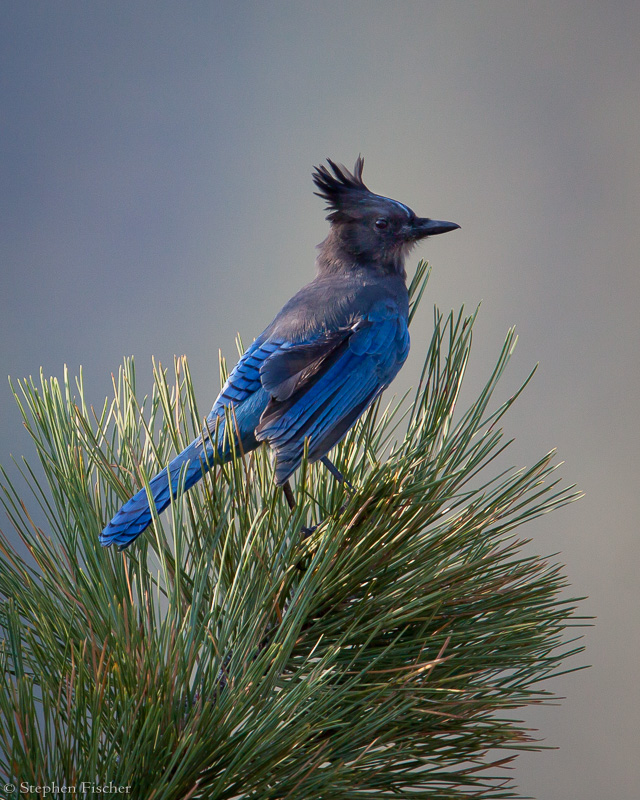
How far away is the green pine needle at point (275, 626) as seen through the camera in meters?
0.42

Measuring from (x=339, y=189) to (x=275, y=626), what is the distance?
74 cm

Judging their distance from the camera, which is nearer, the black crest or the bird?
the bird

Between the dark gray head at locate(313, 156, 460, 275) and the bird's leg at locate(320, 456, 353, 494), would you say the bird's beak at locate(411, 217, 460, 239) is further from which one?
the bird's leg at locate(320, 456, 353, 494)

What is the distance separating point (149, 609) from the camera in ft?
1.55

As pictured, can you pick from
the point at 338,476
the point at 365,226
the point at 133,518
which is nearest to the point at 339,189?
the point at 365,226

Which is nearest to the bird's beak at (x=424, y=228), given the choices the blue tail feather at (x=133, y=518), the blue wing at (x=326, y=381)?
the blue wing at (x=326, y=381)

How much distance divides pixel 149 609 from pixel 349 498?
17 centimetres

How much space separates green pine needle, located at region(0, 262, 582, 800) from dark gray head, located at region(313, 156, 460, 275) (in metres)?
0.46

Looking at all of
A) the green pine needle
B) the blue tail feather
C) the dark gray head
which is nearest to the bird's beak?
the dark gray head

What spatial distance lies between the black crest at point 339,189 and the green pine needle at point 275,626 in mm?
500

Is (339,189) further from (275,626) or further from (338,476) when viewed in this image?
(275,626)

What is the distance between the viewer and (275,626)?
0.51 meters

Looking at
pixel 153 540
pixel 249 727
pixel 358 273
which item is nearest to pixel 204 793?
pixel 249 727

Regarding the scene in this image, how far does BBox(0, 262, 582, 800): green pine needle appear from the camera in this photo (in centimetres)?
42
